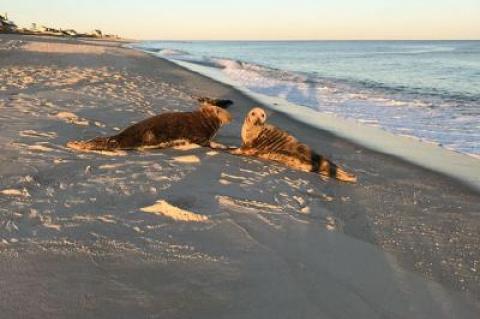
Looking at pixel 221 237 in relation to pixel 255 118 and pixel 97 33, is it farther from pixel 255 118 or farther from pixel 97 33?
pixel 97 33

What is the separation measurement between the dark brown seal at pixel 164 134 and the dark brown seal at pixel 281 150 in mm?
615

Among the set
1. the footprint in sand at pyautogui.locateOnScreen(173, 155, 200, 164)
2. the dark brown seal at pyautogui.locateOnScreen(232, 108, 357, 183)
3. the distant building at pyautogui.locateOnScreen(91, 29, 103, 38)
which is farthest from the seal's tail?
the distant building at pyautogui.locateOnScreen(91, 29, 103, 38)

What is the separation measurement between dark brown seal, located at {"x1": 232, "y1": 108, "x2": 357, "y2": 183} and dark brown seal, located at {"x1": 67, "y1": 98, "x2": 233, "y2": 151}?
2.02 ft

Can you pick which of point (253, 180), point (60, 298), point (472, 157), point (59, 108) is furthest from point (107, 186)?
point (472, 157)

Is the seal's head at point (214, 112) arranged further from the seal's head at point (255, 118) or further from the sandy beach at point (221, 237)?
the sandy beach at point (221, 237)

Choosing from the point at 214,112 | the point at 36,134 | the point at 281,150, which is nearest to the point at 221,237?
the point at 281,150

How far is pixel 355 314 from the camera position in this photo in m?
2.64

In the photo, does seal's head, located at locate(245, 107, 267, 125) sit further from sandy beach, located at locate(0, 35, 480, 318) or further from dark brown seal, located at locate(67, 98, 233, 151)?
sandy beach, located at locate(0, 35, 480, 318)

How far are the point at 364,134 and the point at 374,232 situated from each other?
5.15m

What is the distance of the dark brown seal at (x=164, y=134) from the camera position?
595 cm

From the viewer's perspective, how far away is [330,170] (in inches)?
223

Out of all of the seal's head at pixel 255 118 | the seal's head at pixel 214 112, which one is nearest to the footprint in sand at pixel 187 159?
the seal's head at pixel 255 118

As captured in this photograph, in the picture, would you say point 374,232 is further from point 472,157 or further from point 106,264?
point 472,157

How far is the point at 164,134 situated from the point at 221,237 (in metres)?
3.20
